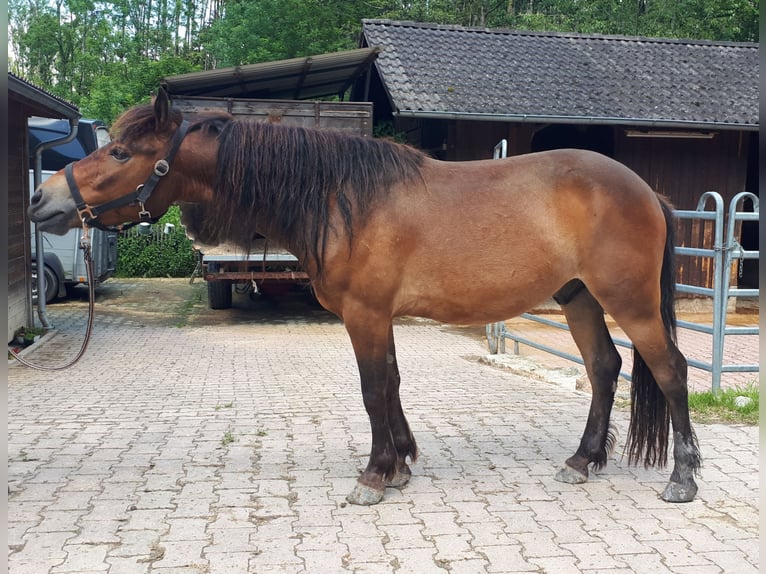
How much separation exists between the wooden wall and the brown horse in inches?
218

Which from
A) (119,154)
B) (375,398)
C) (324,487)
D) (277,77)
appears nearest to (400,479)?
(324,487)

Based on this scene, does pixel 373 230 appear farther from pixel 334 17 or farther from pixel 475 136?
pixel 334 17

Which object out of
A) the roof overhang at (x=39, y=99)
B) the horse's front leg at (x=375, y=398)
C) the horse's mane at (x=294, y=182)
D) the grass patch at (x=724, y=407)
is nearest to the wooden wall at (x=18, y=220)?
the roof overhang at (x=39, y=99)

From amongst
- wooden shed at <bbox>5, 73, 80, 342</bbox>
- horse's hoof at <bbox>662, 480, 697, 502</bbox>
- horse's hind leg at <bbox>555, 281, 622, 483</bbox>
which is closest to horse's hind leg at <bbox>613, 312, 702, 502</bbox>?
horse's hoof at <bbox>662, 480, 697, 502</bbox>

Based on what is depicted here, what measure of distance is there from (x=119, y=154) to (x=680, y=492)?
3299mm

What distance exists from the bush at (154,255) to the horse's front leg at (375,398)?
14.2 metres

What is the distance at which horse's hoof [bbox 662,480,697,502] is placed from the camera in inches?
134

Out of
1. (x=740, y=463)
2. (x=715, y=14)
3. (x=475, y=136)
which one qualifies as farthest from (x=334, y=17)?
(x=740, y=463)

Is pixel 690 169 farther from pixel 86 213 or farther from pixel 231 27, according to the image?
pixel 231 27

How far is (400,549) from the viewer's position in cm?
287

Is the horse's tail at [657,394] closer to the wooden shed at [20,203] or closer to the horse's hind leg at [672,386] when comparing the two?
the horse's hind leg at [672,386]

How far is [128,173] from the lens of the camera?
339 cm

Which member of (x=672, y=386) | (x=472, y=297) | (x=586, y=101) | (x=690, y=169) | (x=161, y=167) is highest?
(x=586, y=101)

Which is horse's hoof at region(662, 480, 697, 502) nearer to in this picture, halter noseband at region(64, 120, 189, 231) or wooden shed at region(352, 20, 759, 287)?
halter noseband at region(64, 120, 189, 231)
